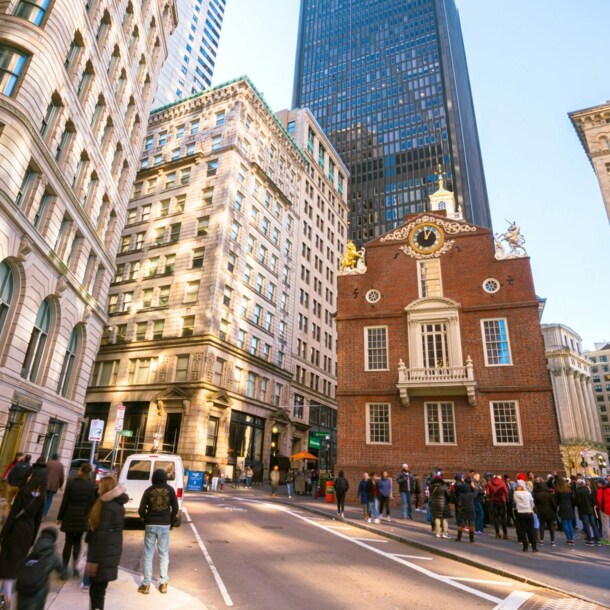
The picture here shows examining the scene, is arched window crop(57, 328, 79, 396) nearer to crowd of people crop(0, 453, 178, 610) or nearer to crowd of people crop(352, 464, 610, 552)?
crowd of people crop(0, 453, 178, 610)

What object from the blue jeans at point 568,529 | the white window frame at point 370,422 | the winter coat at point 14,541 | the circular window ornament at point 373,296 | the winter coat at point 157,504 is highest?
the circular window ornament at point 373,296

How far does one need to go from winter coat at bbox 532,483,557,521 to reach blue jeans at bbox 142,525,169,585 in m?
12.1

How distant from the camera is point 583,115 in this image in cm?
5269

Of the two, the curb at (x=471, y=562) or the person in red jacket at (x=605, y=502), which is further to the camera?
the person in red jacket at (x=605, y=502)

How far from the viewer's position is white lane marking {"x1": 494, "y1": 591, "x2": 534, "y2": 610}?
7.16 metres

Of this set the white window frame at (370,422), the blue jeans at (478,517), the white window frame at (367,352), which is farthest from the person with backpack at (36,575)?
the white window frame at (367,352)

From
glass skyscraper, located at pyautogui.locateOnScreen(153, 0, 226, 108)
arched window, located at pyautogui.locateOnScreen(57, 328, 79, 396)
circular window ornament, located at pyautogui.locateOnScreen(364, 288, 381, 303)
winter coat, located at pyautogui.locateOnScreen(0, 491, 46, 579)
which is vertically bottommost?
winter coat, located at pyautogui.locateOnScreen(0, 491, 46, 579)

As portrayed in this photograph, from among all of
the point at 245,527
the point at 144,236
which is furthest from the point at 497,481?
the point at 144,236

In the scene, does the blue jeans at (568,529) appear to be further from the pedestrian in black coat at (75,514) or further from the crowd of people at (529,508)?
the pedestrian in black coat at (75,514)

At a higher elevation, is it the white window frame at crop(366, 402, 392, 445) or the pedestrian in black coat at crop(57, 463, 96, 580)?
the white window frame at crop(366, 402, 392, 445)

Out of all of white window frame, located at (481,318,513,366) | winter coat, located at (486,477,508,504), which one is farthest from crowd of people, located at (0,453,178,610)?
white window frame, located at (481,318,513,366)

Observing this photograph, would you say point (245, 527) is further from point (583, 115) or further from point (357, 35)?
point (357, 35)

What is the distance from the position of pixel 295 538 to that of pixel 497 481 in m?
7.68

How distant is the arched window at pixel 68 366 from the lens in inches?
902
